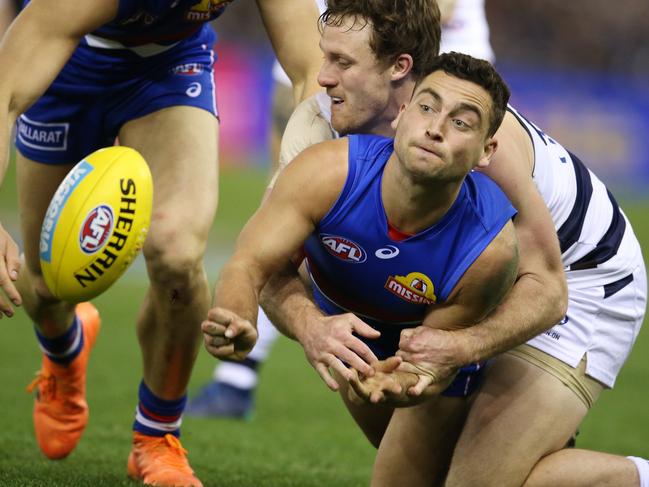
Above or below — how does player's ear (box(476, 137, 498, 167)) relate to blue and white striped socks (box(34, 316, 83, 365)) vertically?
above

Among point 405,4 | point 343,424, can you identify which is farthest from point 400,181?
point 343,424

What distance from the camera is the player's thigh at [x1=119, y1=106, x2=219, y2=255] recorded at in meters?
4.34

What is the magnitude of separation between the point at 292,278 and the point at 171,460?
4.73ft

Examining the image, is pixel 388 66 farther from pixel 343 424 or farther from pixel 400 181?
pixel 343 424

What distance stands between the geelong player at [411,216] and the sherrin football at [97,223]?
1.50 feet

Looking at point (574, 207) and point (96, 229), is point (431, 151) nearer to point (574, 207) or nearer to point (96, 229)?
point (574, 207)

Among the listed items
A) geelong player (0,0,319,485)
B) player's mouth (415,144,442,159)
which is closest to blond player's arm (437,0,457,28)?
geelong player (0,0,319,485)

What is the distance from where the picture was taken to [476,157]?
3312mm

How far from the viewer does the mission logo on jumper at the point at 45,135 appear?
4.77 m

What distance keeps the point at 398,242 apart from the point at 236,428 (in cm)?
296

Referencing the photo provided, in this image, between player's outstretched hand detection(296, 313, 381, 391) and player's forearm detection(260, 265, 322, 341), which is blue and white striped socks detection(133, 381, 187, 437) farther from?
player's outstretched hand detection(296, 313, 381, 391)

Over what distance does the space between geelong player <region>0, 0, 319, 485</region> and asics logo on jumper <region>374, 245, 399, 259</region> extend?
1007mm

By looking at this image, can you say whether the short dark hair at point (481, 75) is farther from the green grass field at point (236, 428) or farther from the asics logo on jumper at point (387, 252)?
the green grass field at point (236, 428)

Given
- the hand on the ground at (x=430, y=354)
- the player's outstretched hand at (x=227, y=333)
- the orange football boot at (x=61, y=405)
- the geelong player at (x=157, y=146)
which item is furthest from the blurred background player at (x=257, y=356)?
the player's outstretched hand at (x=227, y=333)
